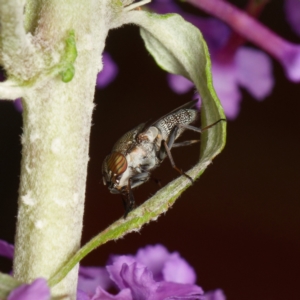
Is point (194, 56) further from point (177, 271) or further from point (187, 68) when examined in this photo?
point (177, 271)

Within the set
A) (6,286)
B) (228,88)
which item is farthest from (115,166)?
(228,88)

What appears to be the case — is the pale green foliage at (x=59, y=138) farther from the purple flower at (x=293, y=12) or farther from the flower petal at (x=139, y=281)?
the purple flower at (x=293, y=12)

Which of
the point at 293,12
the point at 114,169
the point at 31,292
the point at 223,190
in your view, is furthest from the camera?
the point at 223,190

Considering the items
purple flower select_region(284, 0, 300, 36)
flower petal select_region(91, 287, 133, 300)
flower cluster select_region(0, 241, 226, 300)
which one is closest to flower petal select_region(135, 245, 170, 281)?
flower cluster select_region(0, 241, 226, 300)

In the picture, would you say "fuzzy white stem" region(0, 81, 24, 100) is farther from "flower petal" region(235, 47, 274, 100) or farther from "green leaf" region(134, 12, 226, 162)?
"flower petal" region(235, 47, 274, 100)

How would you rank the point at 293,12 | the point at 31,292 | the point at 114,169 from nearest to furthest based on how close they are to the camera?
the point at 31,292 → the point at 114,169 → the point at 293,12

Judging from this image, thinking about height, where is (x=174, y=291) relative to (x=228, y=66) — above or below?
below
